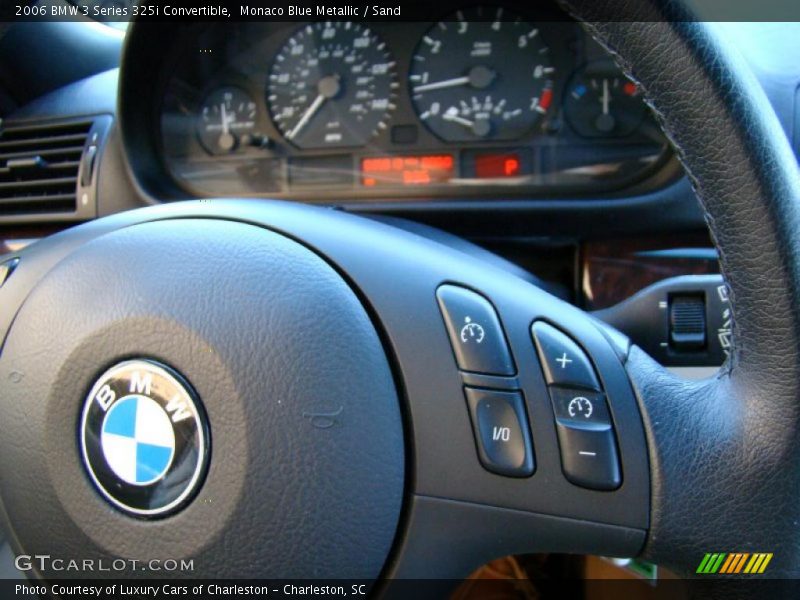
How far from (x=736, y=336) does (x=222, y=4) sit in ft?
4.00

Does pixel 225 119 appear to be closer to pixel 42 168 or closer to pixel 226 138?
pixel 226 138

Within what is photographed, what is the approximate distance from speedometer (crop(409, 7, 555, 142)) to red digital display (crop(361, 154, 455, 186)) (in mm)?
56

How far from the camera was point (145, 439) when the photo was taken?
2.17 feet

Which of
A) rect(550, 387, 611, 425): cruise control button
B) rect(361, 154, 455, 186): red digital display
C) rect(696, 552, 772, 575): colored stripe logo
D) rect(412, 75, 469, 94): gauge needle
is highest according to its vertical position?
rect(412, 75, 469, 94): gauge needle

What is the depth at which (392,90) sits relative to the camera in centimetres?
158

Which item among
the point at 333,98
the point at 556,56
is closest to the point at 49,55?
the point at 333,98

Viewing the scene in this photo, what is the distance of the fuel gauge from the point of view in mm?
1442

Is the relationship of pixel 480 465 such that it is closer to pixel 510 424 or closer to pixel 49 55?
pixel 510 424

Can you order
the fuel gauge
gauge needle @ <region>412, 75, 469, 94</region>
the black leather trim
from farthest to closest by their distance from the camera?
gauge needle @ <region>412, 75, 469, 94</region>, the fuel gauge, the black leather trim

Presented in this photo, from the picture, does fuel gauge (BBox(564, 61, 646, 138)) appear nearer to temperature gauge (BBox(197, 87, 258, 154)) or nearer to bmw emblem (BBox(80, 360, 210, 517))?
temperature gauge (BBox(197, 87, 258, 154))

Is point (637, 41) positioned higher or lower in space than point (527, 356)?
higher

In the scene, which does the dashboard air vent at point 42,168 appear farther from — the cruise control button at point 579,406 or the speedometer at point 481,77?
the cruise control button at point 579,406

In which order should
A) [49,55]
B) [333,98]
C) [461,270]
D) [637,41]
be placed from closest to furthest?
[637,41], [461,270], [333,98], [49,55]

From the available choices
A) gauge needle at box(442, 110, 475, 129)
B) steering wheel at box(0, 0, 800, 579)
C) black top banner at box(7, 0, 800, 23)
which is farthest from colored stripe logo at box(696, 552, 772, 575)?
gauge needle at box(442, 110, 475, 129)
